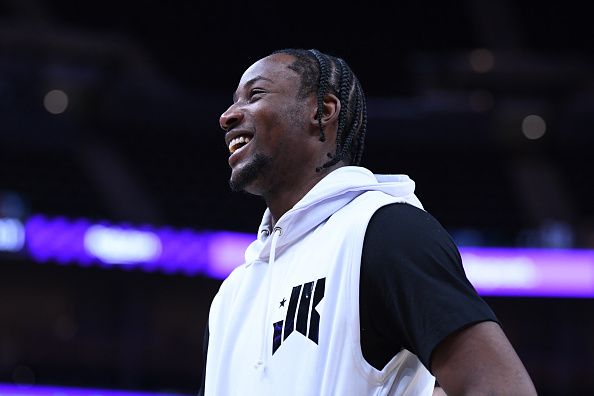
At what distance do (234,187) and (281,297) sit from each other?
12.6 inches

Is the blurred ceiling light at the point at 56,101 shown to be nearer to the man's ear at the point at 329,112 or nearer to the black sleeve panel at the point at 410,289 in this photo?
the man's ear at the point at 329,112

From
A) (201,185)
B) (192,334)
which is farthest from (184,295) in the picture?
(201,185)

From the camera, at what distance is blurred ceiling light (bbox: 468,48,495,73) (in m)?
14.2

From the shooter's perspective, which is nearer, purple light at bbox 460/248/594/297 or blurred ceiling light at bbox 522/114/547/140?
purple light at bbox 460/248/594/297

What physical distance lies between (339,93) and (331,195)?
0.87ft

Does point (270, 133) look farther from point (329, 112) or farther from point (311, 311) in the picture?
point (311, 311)

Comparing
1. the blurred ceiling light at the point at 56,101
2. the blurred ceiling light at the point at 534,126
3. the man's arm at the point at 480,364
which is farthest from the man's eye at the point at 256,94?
the blurred ceiling light at the point at 534,126

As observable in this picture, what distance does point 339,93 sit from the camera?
1.81 metres

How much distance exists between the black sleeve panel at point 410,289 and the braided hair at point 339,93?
0.34m

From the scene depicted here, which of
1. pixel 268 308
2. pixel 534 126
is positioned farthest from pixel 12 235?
pixel 268 308

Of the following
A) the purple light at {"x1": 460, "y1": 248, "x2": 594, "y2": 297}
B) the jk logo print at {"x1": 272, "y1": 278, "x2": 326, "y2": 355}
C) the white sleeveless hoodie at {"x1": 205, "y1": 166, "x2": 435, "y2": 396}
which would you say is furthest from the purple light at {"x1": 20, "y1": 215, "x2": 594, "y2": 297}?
the jk logo print at {"x1": 272, "y1": 278, "x2": 326, "y2": 355}

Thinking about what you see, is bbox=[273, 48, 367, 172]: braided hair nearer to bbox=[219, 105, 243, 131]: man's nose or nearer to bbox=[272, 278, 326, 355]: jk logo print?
bbox=[219, 105, 243, 131]: man's nose

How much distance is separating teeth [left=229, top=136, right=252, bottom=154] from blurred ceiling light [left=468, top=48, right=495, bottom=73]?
12.8 metres

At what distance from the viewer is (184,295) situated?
14.5 meters
